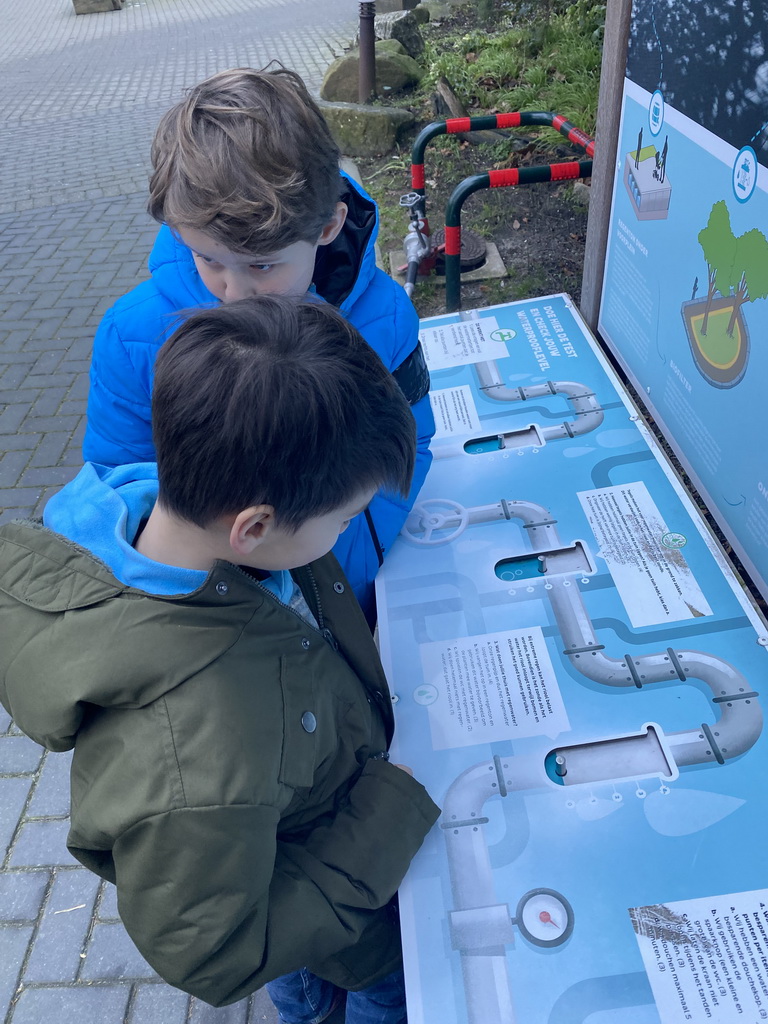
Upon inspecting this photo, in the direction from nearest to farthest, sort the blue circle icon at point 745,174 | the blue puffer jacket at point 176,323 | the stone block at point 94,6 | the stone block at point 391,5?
1. the blue circle icon at point 745,174
2. the blue puffer jacket at point 176,323
3. the stone block at point 391,5
4. the stone block at point 94,6

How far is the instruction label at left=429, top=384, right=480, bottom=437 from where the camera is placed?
226cm

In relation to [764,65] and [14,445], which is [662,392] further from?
[14,445]

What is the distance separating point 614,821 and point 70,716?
3.00 feet

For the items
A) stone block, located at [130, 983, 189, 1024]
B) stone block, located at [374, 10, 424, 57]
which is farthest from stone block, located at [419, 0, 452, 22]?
stone block, located at [130, 983, 189, 1024]

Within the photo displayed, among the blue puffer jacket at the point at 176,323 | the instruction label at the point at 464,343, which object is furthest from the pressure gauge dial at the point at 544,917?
the instruction label at the point at 464,343

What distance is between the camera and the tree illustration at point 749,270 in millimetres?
1541

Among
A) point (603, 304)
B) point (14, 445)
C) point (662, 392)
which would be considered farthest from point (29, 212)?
point (662, 392)

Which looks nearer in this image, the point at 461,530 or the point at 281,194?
the point at 281,194

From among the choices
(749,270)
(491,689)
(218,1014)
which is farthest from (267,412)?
(218,1014)

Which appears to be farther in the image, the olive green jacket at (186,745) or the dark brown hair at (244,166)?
the dark brown hair at (244,166)

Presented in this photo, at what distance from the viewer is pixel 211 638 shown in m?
1.11

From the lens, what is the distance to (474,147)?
233 inches

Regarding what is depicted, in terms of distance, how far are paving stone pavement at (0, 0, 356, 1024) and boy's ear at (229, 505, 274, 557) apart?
1.42 metres

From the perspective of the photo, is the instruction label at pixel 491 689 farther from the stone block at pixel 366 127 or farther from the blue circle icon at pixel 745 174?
the stone block at pixel 366 127
